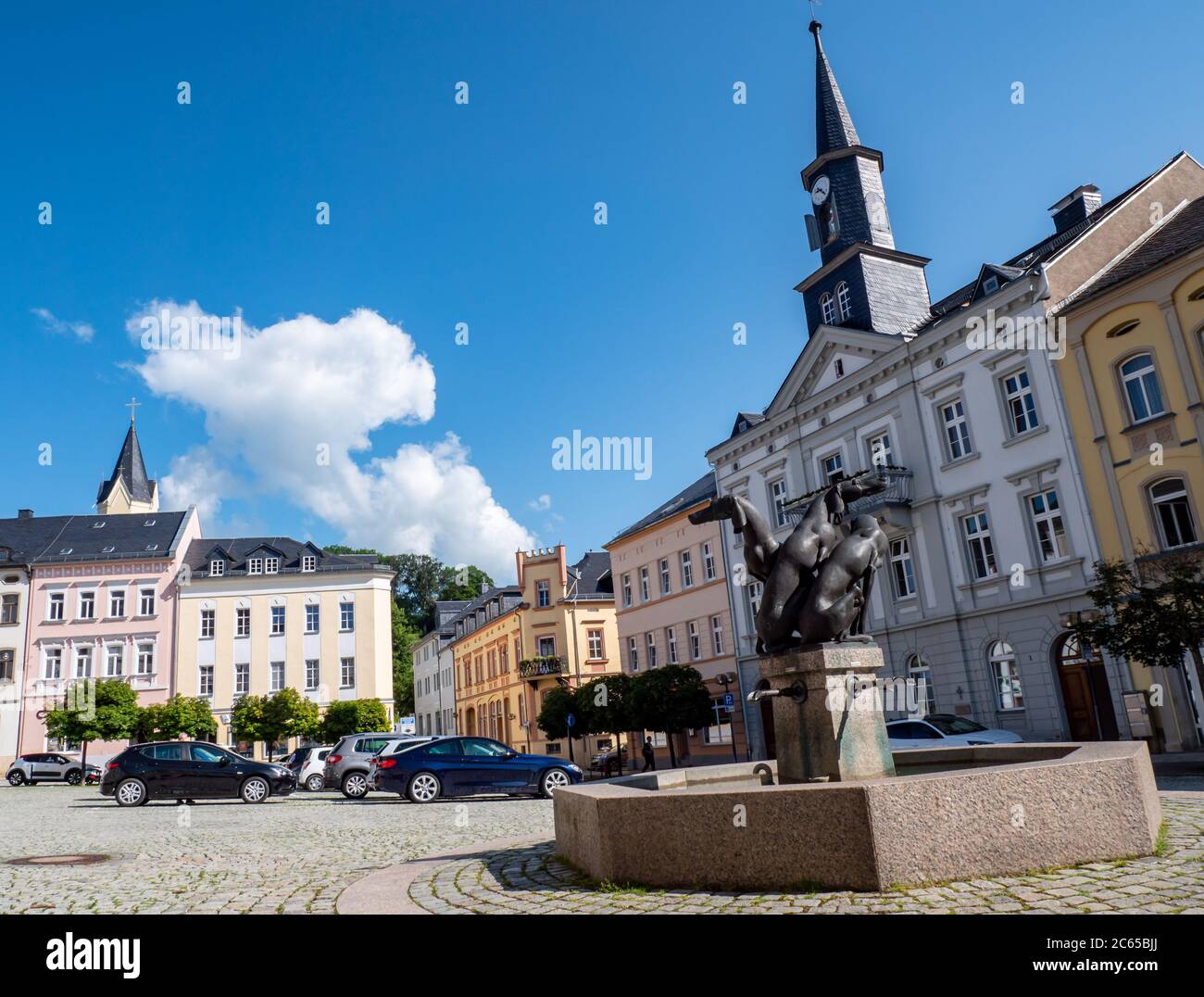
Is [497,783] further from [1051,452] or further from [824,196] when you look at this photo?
[824,196]

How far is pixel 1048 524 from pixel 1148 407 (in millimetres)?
3782

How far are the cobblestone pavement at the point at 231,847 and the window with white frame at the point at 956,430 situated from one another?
52.2 ft

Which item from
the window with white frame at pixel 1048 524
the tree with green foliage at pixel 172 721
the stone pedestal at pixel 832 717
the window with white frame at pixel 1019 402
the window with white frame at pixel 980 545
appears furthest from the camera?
the tree with green foliage at pixel 172 721

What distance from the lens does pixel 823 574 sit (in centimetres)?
809

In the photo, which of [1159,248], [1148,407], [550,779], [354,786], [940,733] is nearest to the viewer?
[940,733]

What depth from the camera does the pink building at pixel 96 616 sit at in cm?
5041

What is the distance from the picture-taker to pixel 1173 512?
21.0m

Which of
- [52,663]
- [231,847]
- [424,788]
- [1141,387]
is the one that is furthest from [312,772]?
[52,663]

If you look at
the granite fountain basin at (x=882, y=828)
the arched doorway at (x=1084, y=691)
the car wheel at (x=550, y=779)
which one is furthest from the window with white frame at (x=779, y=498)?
the granite fountain basin at (x=882, y=828)

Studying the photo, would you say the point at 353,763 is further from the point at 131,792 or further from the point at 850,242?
the point at 850,242

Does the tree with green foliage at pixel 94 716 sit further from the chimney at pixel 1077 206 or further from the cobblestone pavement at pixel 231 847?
the chimney at pixel 1077 206

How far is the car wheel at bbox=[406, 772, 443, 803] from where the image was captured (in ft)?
64.6

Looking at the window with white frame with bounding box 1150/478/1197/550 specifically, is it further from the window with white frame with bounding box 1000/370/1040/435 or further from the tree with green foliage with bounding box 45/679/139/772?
the tree with green foliage with bounding box 45/679/139/772
